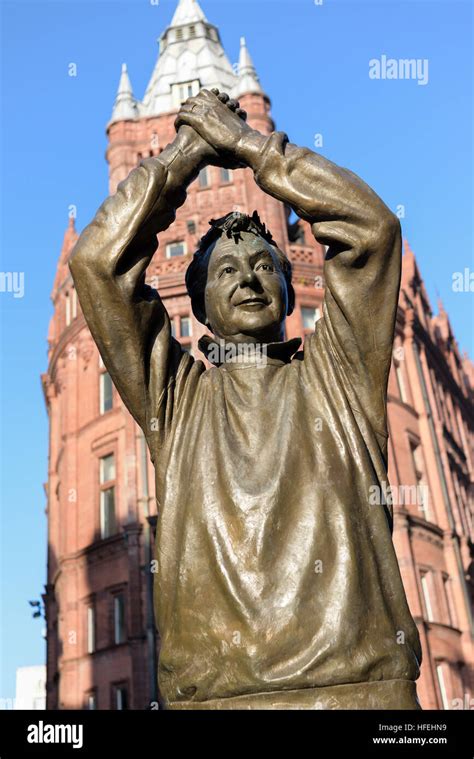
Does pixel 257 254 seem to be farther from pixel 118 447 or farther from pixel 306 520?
pixel 118 447

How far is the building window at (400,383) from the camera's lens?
30.6m

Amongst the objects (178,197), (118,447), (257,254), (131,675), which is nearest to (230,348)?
(257,254)

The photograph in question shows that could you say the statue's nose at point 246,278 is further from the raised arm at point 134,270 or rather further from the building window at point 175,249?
the building window at point 175,249

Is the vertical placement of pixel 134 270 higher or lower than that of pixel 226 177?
lower

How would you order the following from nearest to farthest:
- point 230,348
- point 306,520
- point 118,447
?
1. point 306,520
2. point 230,348
3. point 118,447

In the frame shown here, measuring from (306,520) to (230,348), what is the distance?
0.84 metres

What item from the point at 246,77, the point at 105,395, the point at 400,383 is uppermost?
the point at 246,77

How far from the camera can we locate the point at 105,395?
29125 mm

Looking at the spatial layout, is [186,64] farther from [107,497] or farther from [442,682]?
[442,682]

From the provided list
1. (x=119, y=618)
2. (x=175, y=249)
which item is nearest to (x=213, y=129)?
(x=119, y=618)

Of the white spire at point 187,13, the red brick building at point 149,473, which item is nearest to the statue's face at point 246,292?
the red brick building at point 149,473

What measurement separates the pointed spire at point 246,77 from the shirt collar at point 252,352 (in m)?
29.8

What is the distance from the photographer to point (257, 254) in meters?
3.48

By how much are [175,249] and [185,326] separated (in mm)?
3552
